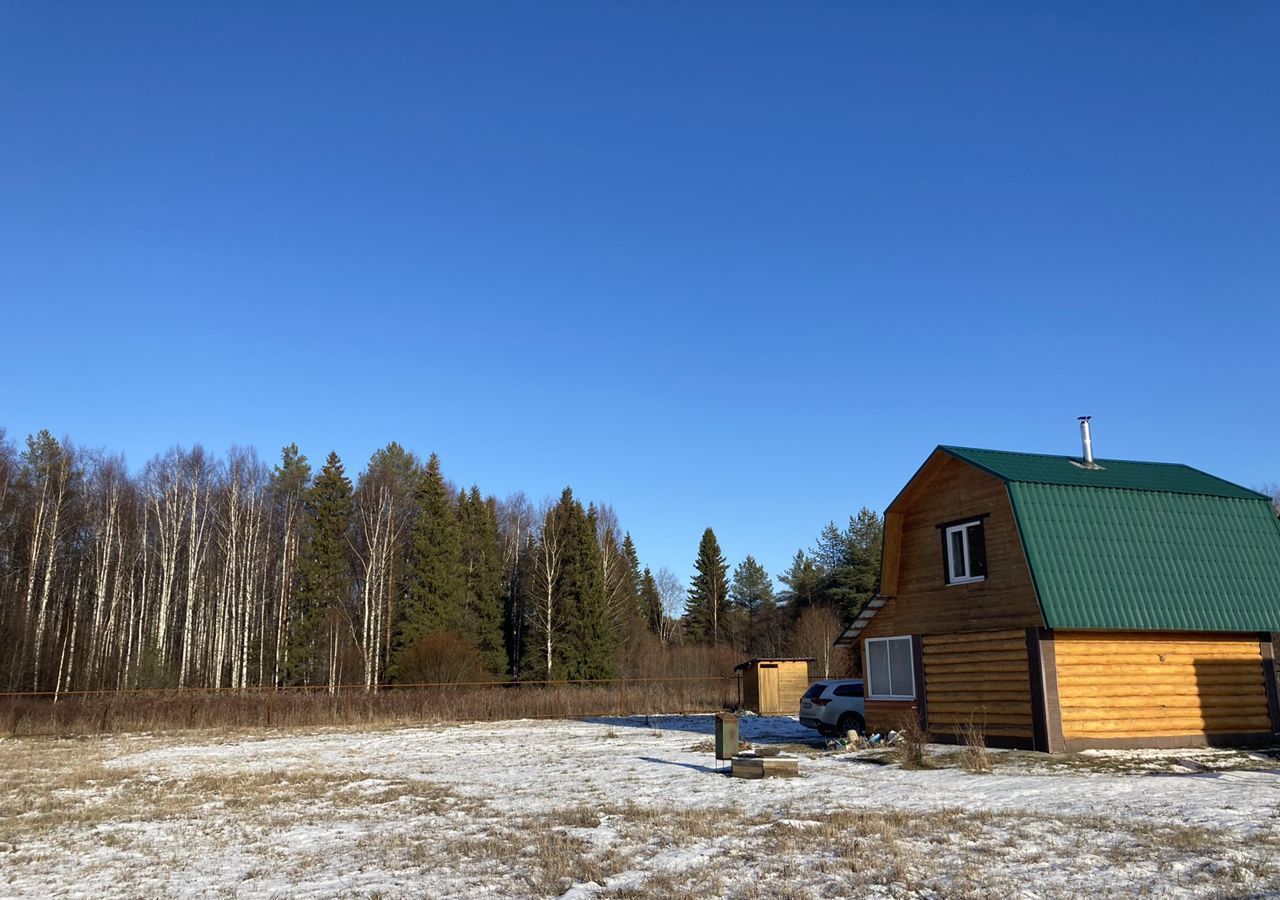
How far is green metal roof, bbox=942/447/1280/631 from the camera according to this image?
62.4 ft

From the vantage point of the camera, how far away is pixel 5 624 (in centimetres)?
3759

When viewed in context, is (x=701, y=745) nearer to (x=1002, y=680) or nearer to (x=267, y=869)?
(x=1002, y=680)

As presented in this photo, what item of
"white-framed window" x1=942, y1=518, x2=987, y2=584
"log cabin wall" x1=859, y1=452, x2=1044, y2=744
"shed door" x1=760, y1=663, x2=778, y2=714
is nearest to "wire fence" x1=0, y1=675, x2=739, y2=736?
"shed door" x1=760, y1=663, x2=778, y2=714

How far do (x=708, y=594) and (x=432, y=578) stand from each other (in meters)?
30.6

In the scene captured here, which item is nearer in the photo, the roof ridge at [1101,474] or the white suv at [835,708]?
the roof ridge at [1101,474]

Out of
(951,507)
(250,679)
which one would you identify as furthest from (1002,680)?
(250,679)

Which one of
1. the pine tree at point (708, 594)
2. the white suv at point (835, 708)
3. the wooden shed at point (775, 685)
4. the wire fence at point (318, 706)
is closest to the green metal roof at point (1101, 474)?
the white suv at point (835, 708)

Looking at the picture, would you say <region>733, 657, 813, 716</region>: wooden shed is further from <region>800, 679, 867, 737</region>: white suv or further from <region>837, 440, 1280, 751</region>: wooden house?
<region>837, 440, 1280, 751</region>: wooden house

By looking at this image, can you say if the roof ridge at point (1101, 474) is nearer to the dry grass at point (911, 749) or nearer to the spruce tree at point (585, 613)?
the dry grass at point (911, 749)

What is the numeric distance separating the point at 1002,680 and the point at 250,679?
131 ft

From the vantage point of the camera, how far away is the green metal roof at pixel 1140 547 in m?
19.0

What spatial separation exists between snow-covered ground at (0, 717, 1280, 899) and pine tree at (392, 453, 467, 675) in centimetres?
2958

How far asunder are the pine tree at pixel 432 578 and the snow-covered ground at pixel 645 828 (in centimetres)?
2958

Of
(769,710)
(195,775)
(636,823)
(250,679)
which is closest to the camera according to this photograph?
(636,823)
